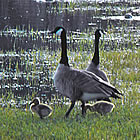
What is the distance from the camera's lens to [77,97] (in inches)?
303

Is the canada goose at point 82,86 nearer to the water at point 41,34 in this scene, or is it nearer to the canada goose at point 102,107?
the canada goose at point 102,107

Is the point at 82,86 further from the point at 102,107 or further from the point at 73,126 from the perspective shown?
the point at 73,126

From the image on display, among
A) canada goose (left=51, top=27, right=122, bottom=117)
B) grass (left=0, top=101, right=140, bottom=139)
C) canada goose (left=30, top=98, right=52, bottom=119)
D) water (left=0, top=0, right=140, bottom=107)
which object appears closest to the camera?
grass (left=0, top=101, right=140, bottom=139)

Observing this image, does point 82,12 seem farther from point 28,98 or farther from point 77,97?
point 77,97

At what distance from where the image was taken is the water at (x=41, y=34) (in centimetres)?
1255

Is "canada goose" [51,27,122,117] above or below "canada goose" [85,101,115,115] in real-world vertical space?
above

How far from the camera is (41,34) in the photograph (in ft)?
65.1

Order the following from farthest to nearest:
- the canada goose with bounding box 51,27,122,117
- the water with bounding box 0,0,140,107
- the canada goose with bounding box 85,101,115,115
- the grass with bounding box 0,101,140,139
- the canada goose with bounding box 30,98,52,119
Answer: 1. the water with bounding box 0,0,140,107
2. the canada goose with bounding box 85,101,115,115
3. the canada goose with bounding box 30,98,52,119
4. the canada goose with bounding box 51,27,122,117
5. the grass with bounding box 0,101,140,139

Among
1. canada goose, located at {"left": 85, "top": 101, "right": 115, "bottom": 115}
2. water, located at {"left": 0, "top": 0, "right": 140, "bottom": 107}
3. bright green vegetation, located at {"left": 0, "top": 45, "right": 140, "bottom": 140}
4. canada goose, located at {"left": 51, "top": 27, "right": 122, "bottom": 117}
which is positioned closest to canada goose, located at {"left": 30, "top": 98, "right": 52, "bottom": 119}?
bright green vegetation, located at {"left": 0, "top": 45, "right": 140, "bottom": 140}

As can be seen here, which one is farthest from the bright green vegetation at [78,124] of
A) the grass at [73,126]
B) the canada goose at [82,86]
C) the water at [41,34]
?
the water at [41,34]

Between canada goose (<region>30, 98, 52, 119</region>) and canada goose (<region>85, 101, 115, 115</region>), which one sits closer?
canada goose (<region>30, 98, 52, 119</region>)

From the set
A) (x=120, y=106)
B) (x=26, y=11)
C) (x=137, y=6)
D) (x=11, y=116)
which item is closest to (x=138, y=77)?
(x=120, y=106)

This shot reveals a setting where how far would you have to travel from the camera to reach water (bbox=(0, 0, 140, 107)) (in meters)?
12.5

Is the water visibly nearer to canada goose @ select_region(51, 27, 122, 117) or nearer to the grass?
the grass
